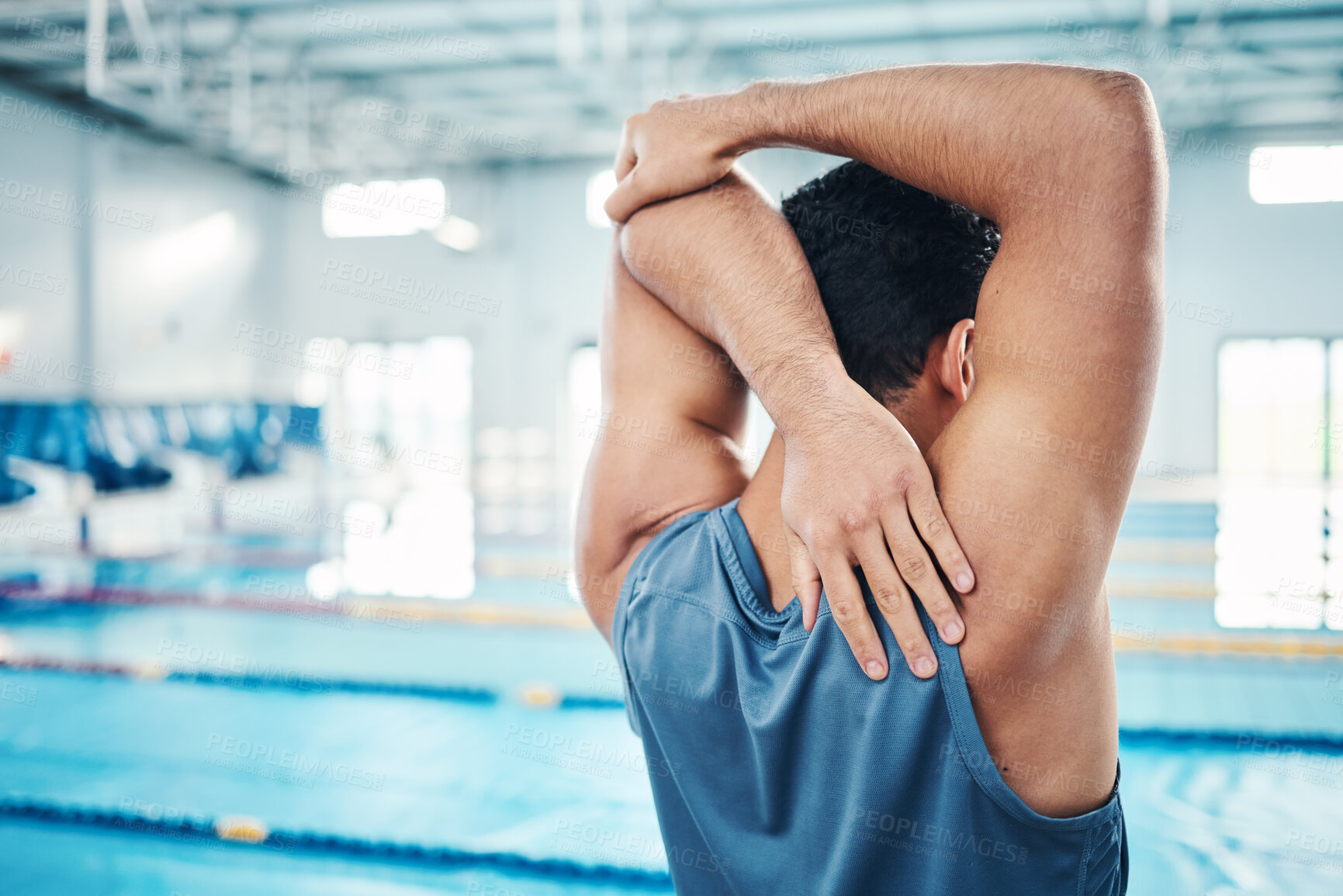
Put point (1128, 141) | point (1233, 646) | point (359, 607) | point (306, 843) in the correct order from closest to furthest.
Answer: point (1128, 141)
point (306, 843)
point (1233, 646)
point (359, 607)

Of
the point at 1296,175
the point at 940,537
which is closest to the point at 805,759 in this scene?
the point at 940,537

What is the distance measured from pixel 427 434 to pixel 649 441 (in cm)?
1670

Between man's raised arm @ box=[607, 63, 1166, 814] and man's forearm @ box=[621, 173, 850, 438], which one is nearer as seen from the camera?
man's raised arm @ box=[607, 63, 1166, 814]

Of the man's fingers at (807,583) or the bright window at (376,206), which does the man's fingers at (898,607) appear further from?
the bright window at (376,206)

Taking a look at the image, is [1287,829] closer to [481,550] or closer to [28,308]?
[481,550]

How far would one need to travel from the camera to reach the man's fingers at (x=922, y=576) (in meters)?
0.91

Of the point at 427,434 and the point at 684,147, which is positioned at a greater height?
the point at 684,147

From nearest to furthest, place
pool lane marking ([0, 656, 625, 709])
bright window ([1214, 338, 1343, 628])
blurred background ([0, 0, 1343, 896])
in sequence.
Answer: blurred background ([0, 0, 1343, 896]) → pool lane marking ([0, 656, 625, 709]) → bright window ([1214, 338, 1343, 628])

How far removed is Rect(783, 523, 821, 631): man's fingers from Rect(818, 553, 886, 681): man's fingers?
0.11ft

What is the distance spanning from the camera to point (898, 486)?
93 cm

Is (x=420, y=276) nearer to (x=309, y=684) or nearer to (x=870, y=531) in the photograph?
(x=309, y=684)

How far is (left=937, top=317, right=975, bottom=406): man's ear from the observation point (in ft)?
3.69

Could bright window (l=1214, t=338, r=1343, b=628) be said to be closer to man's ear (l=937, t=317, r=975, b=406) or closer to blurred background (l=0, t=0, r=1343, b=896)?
blurred background (l=0, t=0, r=1343, b=896)

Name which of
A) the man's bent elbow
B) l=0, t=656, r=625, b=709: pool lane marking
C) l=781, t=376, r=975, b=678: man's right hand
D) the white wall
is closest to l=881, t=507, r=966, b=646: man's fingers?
l=781, t=376, r=975, b=678: man's right hand
